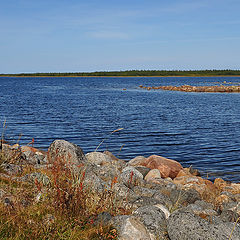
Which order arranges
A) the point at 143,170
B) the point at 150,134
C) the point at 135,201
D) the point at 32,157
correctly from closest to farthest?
the point at 135,201, the point at 32,157, the point at 143,170, the point at 150,134

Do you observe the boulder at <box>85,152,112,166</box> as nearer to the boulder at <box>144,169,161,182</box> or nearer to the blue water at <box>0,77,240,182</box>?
the blue water at <box>0,77,240,182</box>

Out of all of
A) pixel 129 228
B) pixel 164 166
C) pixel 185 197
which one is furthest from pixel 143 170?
pixel 129 228

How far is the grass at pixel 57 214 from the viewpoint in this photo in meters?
4.66

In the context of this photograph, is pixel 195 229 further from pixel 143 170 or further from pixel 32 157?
pixel 32 157

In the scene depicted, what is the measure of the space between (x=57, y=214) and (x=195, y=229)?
2.21m

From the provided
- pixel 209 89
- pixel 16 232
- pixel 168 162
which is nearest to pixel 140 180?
pixel 168 162

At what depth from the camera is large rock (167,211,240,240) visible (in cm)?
498

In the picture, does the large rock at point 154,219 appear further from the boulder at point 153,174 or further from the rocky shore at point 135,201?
the boulder at point 153,174

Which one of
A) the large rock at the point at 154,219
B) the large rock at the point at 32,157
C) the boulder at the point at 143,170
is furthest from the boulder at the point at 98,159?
the large rock at the point at 154,219

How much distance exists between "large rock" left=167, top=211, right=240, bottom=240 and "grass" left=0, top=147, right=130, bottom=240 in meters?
1.00

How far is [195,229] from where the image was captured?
505 centimetres

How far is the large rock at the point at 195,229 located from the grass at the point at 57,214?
996 mm

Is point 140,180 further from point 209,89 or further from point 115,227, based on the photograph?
point 209,89

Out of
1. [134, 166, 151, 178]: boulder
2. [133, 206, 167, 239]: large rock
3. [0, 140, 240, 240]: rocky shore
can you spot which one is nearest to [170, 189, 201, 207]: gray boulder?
[0, 140, 240, 240]: rocky shore
